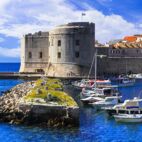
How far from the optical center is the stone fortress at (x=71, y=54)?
188 feet

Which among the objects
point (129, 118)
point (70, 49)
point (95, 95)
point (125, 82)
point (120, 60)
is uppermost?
point (70, 49)

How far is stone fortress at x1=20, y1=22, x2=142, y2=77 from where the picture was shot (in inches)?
2254

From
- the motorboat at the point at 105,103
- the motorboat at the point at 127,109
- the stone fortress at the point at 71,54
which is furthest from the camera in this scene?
the stone fortress at the point at 71,54

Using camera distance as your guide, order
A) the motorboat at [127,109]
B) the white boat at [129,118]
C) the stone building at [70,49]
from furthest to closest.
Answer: the stone building at [70,49]
the motorboat at [127,109]
the white boat at [129,118]

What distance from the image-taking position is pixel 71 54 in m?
57.7

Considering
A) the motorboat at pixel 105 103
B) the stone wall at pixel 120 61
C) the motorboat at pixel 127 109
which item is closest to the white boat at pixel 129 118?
the motorboat at pixel 127 109

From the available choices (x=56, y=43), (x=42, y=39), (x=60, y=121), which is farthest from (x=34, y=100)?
(x=42, y=39)

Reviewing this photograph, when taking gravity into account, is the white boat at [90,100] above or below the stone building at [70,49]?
below

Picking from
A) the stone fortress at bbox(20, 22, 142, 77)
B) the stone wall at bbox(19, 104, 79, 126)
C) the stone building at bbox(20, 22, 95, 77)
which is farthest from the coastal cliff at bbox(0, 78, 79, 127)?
the stone fortress at bbox(20, 22, 142, 77)

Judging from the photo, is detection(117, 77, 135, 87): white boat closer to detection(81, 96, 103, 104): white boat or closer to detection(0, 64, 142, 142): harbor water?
detection(81, 96, 103, 104): white boat

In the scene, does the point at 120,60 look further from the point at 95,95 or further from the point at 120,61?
the point at 95,95

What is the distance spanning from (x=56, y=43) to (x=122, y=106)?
30.5 meters

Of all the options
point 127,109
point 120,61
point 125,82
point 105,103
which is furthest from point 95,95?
point 120,61

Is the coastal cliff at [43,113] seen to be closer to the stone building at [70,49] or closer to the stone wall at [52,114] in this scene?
the stone wall at [52,114]
